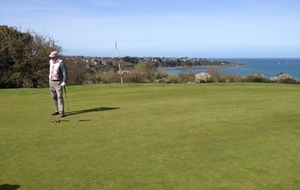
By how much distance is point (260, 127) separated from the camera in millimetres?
7859

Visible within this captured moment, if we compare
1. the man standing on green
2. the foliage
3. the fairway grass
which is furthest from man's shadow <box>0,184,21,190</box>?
the foliage

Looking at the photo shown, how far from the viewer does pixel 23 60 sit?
106 feet

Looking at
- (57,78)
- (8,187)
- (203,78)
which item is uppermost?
(57,78)

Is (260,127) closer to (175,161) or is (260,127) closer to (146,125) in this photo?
(146,125)

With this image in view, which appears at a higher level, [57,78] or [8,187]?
[57,78]

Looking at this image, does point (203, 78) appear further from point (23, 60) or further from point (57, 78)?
point (57, 78)

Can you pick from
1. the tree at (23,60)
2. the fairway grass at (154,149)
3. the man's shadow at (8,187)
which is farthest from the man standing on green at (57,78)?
the tree at (23,60)

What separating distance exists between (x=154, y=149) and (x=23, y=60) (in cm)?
2957

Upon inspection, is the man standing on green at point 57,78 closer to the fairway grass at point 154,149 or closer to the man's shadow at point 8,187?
the fairway grass at point 154,149

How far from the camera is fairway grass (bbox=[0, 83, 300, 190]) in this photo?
4672mm

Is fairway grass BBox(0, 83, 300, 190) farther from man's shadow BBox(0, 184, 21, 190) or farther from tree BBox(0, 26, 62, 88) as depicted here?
tree BBox(0, 26, 62, 88)

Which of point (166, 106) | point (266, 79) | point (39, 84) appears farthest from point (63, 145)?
point (39, 84)

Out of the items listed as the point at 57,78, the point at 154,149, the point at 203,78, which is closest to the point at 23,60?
the point at 203,78

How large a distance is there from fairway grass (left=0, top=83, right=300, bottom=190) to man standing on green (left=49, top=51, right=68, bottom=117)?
550 mm
